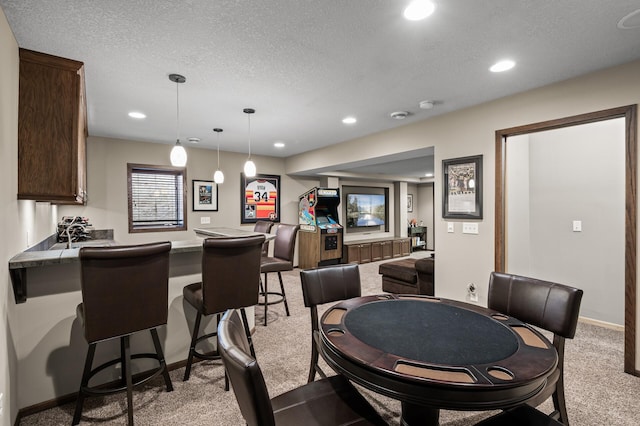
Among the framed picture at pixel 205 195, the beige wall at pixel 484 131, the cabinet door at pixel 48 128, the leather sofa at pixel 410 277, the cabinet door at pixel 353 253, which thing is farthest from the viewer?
the cabinet door at pixel 353 253

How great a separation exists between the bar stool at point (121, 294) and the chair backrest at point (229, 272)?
0.27 metres

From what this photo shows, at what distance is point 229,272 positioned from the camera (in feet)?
7.08

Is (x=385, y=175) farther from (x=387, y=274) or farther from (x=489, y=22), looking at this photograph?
(x=489, y=22)

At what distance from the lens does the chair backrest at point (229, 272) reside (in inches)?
82.0

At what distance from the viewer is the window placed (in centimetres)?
487

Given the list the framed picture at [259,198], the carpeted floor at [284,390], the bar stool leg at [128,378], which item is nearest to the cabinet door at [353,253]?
the framed picture at [259,198]

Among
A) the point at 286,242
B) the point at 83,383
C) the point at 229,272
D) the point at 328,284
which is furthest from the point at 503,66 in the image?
the point at 83,383

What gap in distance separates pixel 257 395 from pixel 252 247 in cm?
146

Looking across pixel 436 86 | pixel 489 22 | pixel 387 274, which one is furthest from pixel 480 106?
pixel 387 274

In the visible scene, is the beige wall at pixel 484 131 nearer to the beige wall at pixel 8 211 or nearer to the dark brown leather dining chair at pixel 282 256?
the dark brown leather dining chair at pixel 282 256

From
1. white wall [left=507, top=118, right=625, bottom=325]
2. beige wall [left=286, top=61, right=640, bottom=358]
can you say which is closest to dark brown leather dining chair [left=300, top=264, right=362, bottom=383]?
beige wall [left=286, top=61, right=640, bottom=358]

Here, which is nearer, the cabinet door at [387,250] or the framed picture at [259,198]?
the framed picture at [259,198]

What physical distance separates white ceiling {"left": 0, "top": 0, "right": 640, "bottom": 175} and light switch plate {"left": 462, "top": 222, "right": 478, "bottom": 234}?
4.25ft

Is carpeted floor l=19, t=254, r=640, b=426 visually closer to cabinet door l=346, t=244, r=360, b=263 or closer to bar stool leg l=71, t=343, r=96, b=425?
bar stool leg l=71, t=343, r=96, b=425
